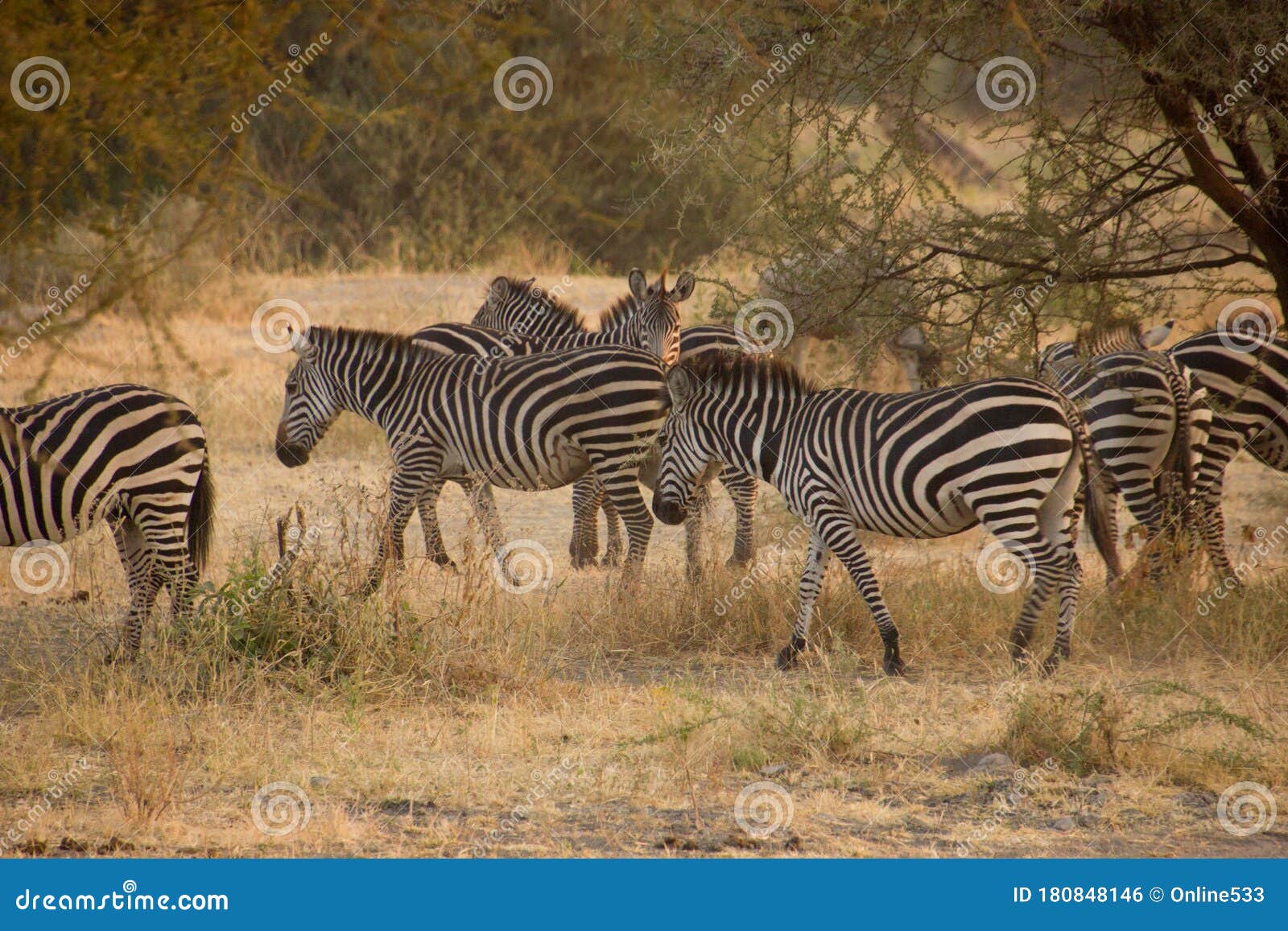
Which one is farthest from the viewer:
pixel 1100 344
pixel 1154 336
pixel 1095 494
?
pixel 1154 336

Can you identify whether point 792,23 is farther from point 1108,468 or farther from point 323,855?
point 323,855

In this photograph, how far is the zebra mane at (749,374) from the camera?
22.5 feet

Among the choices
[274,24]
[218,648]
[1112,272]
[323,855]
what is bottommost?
[323,855]

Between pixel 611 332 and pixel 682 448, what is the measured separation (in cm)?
291

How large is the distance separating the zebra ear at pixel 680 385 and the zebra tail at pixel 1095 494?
1931mm

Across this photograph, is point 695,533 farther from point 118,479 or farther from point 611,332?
point 118,479

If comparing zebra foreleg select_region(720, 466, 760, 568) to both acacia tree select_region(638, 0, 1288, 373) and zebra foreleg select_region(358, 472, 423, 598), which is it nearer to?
acacia tree select_region(638, 0, 1288, 373)

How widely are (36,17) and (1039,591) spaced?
4909 millimetres

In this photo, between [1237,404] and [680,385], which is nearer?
[680,385]

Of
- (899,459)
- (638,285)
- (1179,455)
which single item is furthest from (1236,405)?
(638,285)

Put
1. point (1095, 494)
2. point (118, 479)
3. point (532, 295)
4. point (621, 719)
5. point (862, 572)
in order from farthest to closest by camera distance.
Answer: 1. point (532, 295)
2. point (1095, 494)
3. point (862, 572)
4. point (118, 479)
5. point (621, 719)

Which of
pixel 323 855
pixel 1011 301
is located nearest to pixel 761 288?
pixel 1011 301

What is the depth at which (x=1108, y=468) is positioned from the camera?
7449mm

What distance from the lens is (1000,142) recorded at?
7.05m
